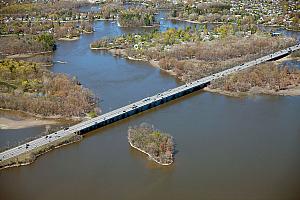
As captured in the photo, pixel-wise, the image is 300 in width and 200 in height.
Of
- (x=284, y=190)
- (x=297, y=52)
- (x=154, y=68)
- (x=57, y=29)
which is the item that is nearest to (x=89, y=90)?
(x=154, y=68)

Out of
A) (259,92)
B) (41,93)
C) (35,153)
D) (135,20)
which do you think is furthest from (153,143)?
(135,20)

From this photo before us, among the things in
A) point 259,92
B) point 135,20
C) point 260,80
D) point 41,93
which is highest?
point 135,20

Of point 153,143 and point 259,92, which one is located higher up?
point 259,92

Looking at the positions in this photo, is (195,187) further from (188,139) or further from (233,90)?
(233,90)

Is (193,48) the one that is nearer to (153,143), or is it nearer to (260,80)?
(260,80)

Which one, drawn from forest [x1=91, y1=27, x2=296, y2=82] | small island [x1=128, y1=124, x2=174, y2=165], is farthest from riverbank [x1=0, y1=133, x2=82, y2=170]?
forest [x1=91, y1=27, x2=296, y2=82]

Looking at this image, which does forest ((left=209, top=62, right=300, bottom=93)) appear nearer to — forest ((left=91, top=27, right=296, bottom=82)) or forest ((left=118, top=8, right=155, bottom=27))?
forest ((left=91, top=27, right=296, bottom=82))
